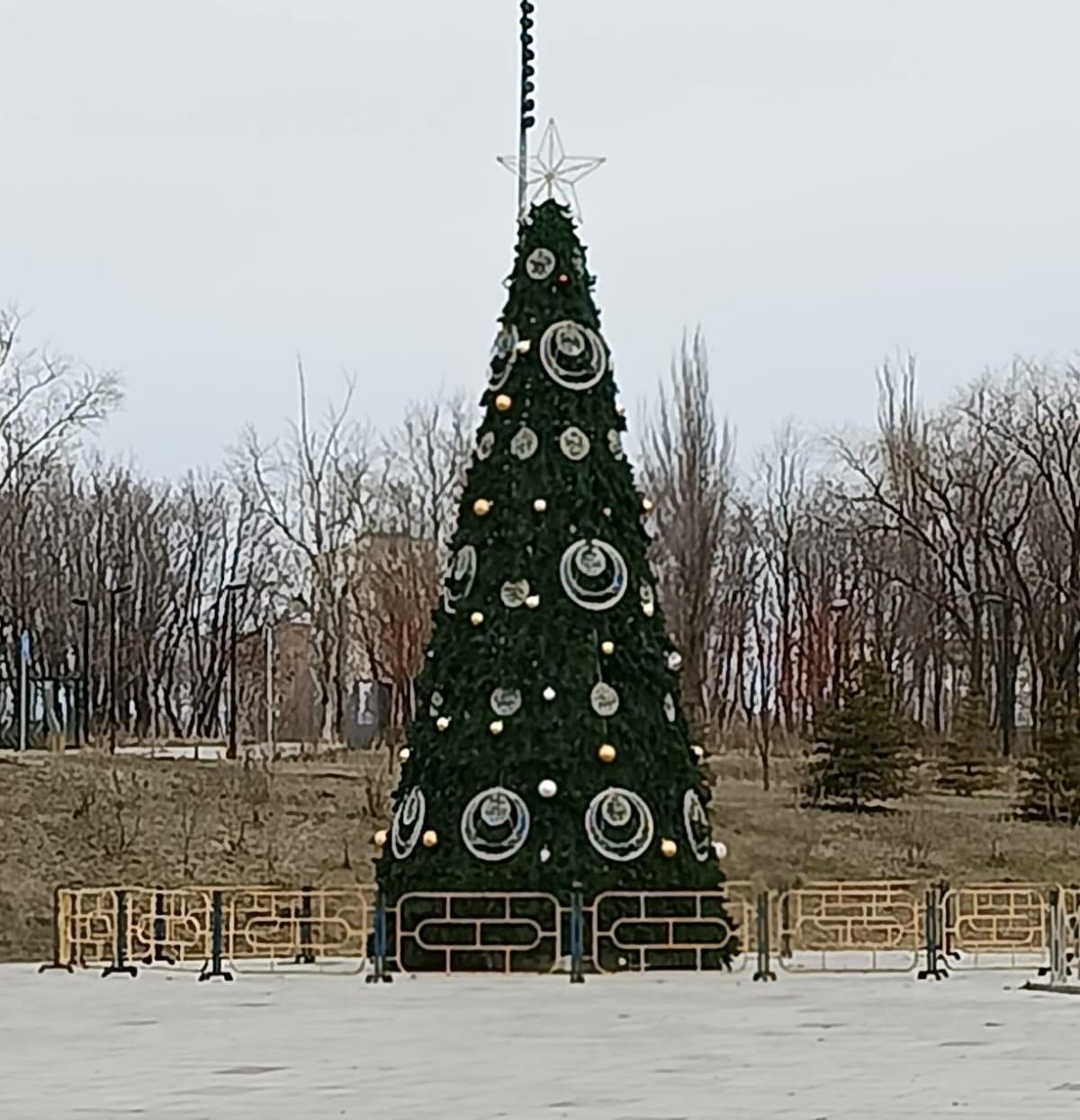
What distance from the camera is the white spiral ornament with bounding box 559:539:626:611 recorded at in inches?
718

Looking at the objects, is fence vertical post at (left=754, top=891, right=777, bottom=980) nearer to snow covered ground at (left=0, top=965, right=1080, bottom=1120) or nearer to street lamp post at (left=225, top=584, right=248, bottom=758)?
snow covered ground at (left=0, top=965, right=1080, bottom=1120)

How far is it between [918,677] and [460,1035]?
39668mm

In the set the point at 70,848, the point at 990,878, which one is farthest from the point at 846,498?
the point at 70,848

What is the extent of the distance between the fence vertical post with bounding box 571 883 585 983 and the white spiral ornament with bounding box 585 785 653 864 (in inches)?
15.6

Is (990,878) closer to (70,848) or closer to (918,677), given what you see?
(70,848)

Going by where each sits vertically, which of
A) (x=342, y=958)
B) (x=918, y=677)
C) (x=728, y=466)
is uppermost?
(x=728, y=466)

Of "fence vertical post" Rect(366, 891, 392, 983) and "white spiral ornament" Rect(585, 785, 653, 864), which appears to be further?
"white spiral ornament" Rect(585, 785, 653, 864)

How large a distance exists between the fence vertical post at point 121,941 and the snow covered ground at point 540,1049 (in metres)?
0.65

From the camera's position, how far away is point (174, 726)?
177 feet

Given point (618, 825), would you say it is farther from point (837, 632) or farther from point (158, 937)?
point (837, 632)

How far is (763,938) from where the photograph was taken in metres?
17.8

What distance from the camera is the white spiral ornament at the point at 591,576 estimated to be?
1823 cm

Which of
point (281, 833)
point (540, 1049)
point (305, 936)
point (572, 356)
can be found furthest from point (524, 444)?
point (281, 833)

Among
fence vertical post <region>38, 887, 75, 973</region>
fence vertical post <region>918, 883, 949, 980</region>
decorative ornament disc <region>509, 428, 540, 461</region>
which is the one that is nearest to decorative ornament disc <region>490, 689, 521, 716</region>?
decorative ornament disc <region>509, 428, 540, 461</region>
